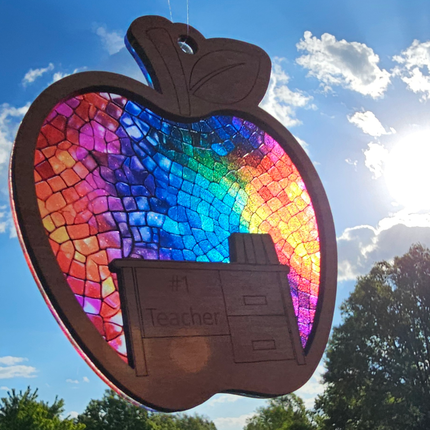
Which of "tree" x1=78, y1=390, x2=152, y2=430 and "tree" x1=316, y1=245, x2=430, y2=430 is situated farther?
"tree" x1=78, y1=390, x2=152, y2=430

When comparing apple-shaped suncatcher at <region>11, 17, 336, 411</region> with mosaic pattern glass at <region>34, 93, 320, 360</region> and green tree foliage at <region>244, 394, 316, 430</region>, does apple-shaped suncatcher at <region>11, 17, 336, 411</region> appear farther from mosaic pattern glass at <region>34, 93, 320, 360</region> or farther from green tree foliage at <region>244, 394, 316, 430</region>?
green tree foliage at <region>244, 394, 316, 430</region>

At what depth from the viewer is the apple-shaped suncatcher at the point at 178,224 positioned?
4.33 m

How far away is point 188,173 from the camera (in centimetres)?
547

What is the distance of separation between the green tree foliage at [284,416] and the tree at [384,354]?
4.58 m

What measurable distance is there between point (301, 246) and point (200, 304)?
1666 millimetres

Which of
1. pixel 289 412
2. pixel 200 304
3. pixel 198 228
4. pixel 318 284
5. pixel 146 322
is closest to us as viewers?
pixel 146 322

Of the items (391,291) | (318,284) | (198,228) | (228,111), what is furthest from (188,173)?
(391,291)

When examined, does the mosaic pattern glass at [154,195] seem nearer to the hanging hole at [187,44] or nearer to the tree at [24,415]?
the hanging hole at [187,44]

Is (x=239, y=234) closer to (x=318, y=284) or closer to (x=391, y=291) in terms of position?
(x=318, y=284)

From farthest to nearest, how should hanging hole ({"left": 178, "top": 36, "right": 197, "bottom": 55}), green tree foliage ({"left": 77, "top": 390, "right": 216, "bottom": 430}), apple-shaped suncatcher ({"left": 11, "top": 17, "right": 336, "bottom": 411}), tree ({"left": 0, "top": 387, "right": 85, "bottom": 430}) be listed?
green tree foliage ({"left": 77, "top": 390, "right": 216, "bottom": 430}) < tree ({"left": 0, "top": 387, "right": 85, "bottom": 430}) < hanging hole ({"left": 178, "top": 36, "right": 197, "bottom": 55}) < apple-shaped suncatcher ({"left": 11, "top": 17, "right": 336, "bottom": 411})

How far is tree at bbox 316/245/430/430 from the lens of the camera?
11.8 m

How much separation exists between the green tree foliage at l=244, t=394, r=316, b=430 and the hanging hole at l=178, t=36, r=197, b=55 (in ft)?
48.3

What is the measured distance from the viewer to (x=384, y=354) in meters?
Result: 12.5

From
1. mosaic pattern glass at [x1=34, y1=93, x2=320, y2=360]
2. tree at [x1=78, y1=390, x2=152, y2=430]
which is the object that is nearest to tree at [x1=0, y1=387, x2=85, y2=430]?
tree at [x1=78, y1=390, x2=152, y2=430]
